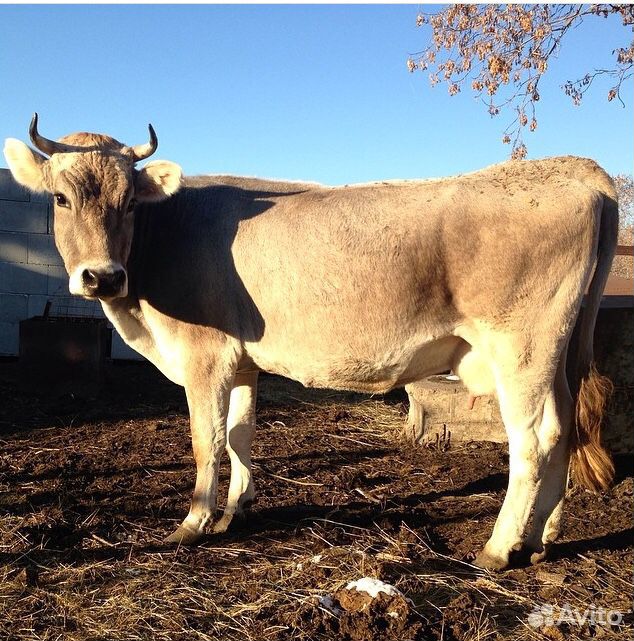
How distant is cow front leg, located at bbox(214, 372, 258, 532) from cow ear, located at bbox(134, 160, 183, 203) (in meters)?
1.56

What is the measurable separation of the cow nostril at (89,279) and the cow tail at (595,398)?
330cm

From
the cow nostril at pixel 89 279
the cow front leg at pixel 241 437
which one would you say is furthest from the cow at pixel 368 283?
the cow front leg at pixel 241 437

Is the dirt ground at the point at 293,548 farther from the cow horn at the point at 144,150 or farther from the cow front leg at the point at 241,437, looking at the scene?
the cow horn at the point at 144,150

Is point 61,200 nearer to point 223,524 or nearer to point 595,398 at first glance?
point 223,524

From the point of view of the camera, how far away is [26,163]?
4680 millimetres

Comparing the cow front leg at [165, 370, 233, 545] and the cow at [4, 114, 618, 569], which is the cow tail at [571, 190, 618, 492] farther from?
the cow front leg at [165, 370, 233, 545]

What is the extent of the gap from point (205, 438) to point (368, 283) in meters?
1.65

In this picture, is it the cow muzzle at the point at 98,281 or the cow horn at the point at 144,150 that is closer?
the cow muzzle at the point at 98,281

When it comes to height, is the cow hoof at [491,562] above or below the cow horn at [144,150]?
below

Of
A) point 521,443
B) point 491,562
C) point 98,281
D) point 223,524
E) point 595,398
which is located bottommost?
point 223,524

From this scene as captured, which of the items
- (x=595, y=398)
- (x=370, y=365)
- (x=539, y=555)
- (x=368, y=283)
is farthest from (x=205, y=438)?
(x=595, y=398)

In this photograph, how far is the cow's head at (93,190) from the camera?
426 centimetres

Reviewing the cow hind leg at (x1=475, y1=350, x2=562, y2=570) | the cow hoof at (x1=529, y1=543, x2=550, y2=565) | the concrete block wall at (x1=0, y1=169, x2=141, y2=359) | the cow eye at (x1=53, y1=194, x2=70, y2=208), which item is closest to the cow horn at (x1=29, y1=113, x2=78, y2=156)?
the cow eye at (x1=53, y1=194, x2=70, y2=208)

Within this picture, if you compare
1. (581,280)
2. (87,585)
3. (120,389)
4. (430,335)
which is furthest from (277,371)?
(120,389)
